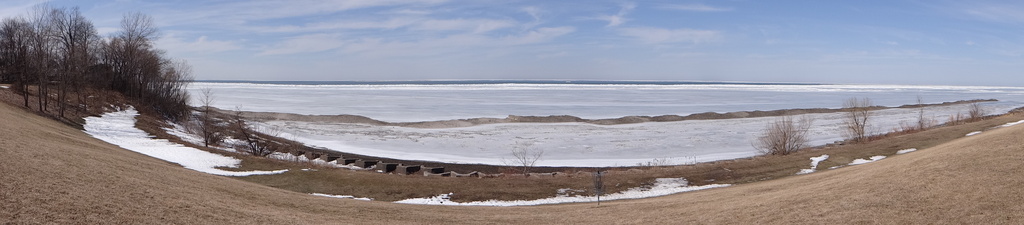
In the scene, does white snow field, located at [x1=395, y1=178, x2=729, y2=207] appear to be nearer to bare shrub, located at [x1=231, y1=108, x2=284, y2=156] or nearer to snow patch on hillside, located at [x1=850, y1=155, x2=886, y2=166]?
snow patch on hillside, located at [x1=850, y1=155, x2=886, y2=166]

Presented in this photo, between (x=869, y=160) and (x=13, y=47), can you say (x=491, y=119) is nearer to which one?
(x=869, y=160)

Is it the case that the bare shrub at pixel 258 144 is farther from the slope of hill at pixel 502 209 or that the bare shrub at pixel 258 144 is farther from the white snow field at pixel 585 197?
the white snow field at pixel 585 197

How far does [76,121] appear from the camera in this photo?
3741cm

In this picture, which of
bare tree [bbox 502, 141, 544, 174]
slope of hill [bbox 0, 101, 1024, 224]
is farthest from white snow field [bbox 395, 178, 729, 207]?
bare tree [bbox 502, 141, 544, 174]

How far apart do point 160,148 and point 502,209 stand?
63.2 ft

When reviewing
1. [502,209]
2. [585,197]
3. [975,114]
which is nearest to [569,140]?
[585,197]

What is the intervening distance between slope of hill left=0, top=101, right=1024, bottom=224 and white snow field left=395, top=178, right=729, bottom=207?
2.00 meters

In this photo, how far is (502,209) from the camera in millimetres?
18531

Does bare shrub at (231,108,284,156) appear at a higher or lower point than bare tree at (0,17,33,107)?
lower

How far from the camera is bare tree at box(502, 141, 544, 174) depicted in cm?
3408

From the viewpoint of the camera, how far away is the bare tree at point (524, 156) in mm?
34075

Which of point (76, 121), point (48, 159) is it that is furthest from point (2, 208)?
point (76, 121)

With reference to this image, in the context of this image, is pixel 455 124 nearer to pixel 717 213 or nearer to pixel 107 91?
pixel 107 91

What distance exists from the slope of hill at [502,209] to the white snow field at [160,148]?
5707 millimetres
